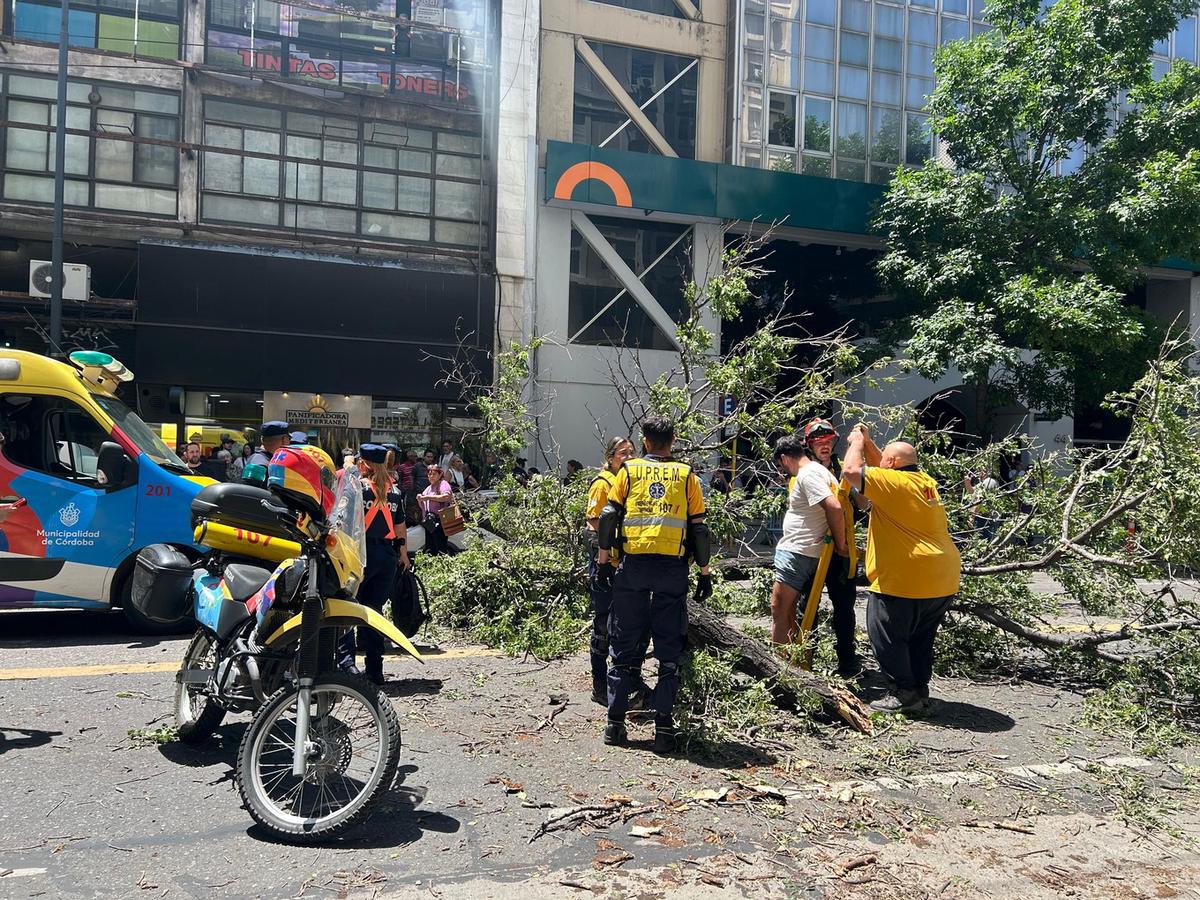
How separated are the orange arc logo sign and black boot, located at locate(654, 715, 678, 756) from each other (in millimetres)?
17203

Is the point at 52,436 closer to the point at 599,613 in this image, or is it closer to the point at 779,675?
the point at 599,613

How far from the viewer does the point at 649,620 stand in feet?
17.5

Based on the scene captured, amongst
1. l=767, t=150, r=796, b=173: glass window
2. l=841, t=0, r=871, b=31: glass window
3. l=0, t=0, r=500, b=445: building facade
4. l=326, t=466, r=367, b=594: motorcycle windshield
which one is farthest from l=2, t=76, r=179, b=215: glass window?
l=326, t=466, r=367, b=594: motorcycle windshield

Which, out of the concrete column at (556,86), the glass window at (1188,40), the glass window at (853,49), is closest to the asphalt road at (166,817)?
the concrete column at (556,86)

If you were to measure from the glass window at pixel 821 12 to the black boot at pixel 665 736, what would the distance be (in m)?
21.0

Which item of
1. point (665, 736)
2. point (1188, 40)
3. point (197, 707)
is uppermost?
point (1188, 40)

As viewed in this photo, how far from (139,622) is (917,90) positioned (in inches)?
840

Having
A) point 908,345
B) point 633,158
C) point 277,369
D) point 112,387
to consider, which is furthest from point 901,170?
point 112,387

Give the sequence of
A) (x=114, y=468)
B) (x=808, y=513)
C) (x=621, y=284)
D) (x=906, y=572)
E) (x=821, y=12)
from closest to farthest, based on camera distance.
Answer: (x=906, y=572) → (x=808, y=513) → (x=114, y=468) → (x=621, y=284) → (x=821, y=12)

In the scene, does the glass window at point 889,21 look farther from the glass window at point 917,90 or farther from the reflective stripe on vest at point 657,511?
the reflective stripe on vest at point 657,511

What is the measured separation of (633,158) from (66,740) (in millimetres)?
18269

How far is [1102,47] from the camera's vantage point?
17.5 metres

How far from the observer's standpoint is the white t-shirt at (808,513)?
650 cm

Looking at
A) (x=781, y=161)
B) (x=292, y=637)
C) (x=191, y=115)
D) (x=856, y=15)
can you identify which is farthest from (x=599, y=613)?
(x=856, y=15)
